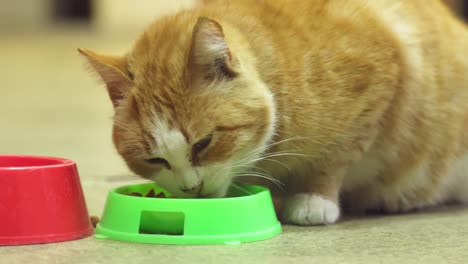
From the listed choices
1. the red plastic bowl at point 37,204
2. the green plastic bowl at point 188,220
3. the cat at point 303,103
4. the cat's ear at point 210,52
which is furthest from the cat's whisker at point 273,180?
the red plastic bowl at point 37,204

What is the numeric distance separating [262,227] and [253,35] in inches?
15.2

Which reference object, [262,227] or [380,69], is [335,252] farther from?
[380,69]

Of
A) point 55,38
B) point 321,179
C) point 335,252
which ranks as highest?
point 55,38

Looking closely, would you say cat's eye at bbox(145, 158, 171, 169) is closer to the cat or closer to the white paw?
the cat

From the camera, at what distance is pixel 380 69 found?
5.89 feet

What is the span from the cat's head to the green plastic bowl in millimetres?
68

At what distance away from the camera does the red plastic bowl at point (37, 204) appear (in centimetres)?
153

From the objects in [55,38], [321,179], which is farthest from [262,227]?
[55,38]

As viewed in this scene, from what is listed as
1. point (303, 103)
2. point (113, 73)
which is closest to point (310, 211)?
point (303, 103)

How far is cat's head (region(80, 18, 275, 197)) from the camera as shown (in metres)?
1.57

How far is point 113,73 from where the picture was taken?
166cm

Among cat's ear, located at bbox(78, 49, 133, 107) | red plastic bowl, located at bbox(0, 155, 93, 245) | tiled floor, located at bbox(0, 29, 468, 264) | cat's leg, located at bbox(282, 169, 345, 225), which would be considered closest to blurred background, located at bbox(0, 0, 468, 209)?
tiled floor, located at bbox(0, 29, 468, 264)

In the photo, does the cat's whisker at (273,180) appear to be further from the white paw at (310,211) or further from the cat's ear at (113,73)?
the cat's ear at (113,73)

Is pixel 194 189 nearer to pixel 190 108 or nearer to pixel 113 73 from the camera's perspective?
pixel 190 108
